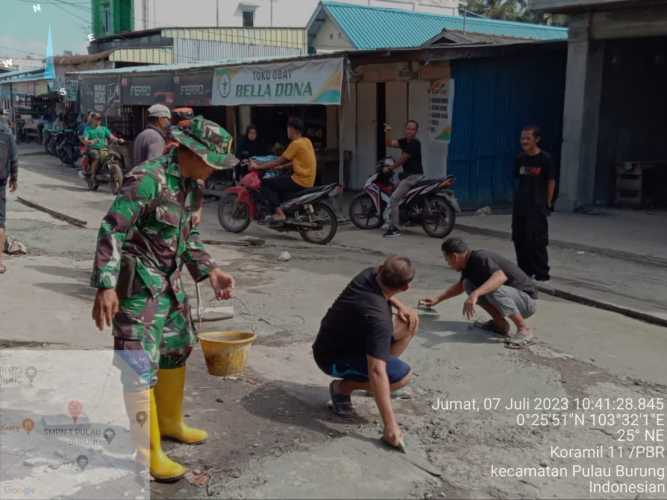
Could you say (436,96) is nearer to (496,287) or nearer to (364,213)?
(364,213)

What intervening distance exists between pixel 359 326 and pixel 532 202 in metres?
4.14

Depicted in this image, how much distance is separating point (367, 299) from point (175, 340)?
110 cm

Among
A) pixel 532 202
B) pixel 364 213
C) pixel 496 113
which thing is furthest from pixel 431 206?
pixel 496 113

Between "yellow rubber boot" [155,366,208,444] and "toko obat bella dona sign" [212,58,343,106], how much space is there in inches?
348

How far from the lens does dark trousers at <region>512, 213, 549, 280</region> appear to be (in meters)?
7.90

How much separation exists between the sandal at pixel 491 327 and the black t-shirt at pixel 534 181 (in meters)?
1.85

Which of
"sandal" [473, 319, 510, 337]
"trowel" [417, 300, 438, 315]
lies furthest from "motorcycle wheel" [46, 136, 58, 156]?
"sandal" [473, 319, 510, 337]

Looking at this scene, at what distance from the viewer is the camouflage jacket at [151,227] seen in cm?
348

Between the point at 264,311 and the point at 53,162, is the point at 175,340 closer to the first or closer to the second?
the point at 264,311

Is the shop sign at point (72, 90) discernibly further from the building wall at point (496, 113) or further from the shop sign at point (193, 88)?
the building wall at point (496, 113)

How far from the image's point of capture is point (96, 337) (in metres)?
5.96

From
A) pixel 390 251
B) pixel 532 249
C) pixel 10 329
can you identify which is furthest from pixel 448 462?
pixel 390 251

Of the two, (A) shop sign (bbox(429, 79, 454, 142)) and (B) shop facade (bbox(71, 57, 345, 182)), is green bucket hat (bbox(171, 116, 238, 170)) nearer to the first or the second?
(B) shop facade (bbox(71, 57, 345, 182))

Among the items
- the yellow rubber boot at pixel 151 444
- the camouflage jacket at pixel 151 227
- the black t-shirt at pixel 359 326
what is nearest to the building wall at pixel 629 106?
the black t-shirt at pixel 359 326
